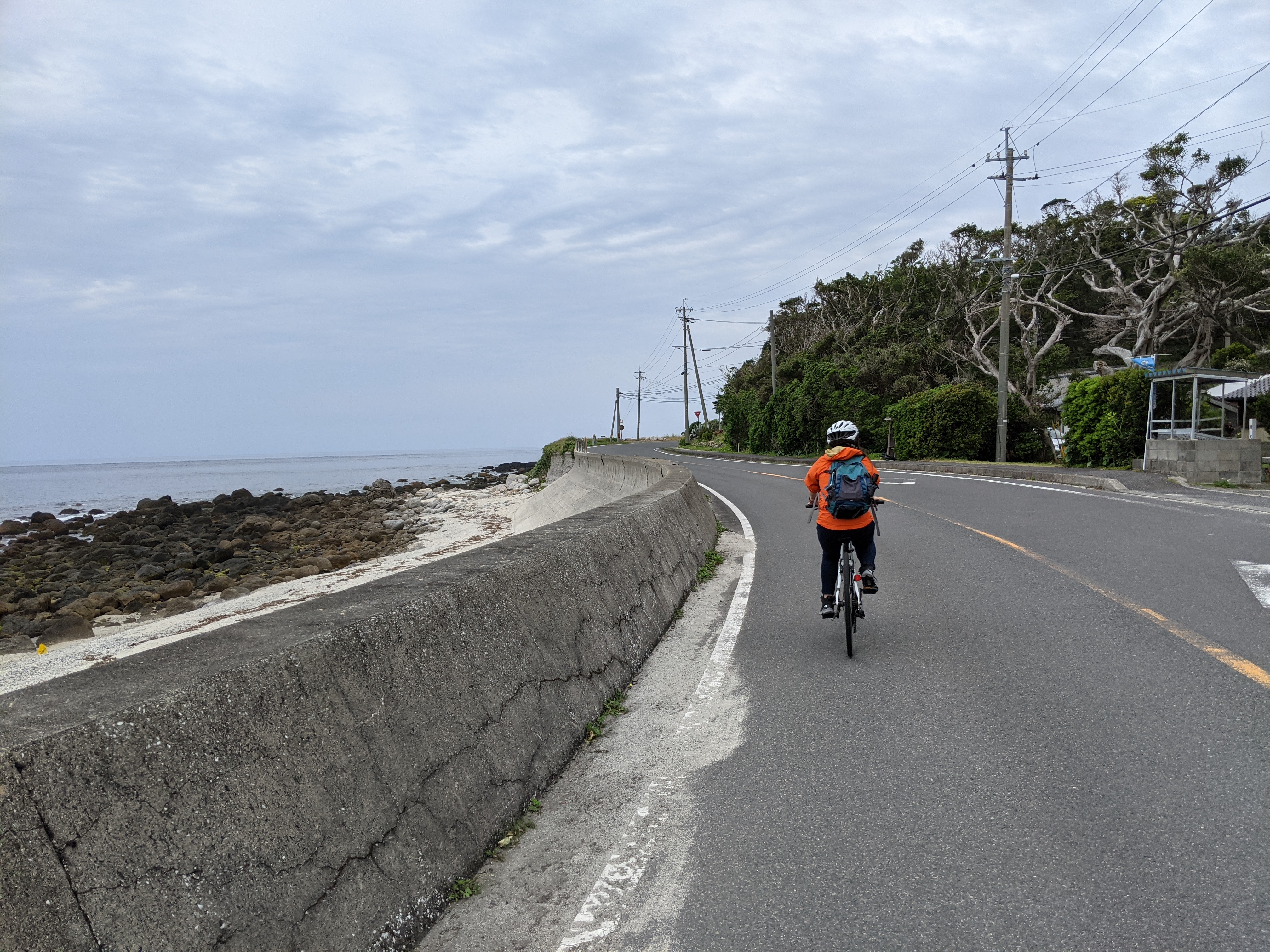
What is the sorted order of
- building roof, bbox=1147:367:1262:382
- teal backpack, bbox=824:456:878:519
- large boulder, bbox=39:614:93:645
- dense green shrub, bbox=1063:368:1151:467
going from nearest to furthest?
teal backpack, bbox=824:456:878:519, large boulder, bbox=39:614:93:645, building roof, bbox=1147:367:1262:382, dense green shrub, bbox=1063:368:1151:467

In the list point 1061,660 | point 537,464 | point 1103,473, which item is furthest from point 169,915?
point 537,464

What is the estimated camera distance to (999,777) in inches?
168

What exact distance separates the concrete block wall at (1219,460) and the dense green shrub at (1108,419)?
3812 mm

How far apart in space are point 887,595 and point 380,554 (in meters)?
17.7

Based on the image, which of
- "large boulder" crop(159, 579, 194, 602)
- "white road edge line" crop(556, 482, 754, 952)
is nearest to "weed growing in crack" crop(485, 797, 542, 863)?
"white road edge line" crop(556, 482, 754, 952)

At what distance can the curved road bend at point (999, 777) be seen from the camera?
3.09 m

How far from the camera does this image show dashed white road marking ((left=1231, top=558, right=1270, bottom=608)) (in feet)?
26.2

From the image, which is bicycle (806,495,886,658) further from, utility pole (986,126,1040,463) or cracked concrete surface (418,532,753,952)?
utility pole (986,126,1040,463)

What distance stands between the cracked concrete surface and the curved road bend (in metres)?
0.12

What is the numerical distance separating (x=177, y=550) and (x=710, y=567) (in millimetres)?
21709

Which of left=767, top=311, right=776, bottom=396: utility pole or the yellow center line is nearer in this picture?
the yellow center line

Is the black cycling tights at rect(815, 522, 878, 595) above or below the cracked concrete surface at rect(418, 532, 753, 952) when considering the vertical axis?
above

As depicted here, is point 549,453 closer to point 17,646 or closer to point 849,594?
point 17,646

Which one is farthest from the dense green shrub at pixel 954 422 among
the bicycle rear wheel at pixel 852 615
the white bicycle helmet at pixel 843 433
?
the bicycle rear wheel at pixel 852 615
